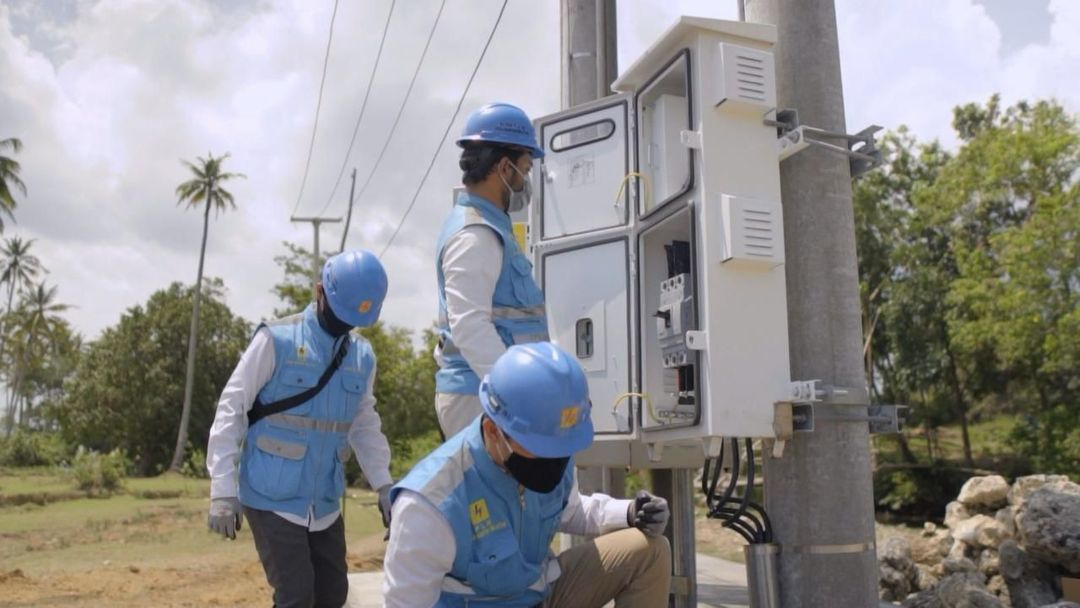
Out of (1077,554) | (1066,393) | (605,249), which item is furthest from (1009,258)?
(605,249)

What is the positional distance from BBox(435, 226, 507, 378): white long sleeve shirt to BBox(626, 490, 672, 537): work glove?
740 mm

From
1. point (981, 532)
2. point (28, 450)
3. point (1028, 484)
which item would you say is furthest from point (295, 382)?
point (28, 450)

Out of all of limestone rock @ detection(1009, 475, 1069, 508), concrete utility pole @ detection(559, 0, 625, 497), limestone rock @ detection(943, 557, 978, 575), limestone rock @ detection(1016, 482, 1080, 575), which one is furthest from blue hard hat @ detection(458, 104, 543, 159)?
limestone rock @ detection(1009, 475, 1069, 508)

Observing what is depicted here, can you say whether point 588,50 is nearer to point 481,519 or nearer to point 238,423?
point 238,423

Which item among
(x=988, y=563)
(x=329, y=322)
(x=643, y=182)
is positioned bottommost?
(x=988, y=563)

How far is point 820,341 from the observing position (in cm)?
362

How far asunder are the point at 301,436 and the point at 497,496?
61.5 inches

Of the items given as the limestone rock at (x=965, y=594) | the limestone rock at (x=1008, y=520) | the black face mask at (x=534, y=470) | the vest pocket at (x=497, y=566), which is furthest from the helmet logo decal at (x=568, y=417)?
the limestone rock at (x=1008, y=520)

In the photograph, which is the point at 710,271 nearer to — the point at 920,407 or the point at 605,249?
the point at 605,249

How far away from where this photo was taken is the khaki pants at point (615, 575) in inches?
107

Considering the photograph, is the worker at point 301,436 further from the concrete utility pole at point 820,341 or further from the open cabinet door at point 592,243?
the concrete utility pole at point 820,341

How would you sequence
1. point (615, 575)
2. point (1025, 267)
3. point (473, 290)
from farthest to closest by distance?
1. point (1025, 267)
2. point (473, 290)
3. point (615, 575)

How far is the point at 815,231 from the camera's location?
3.67 meters

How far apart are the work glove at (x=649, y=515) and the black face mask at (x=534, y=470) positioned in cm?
47
